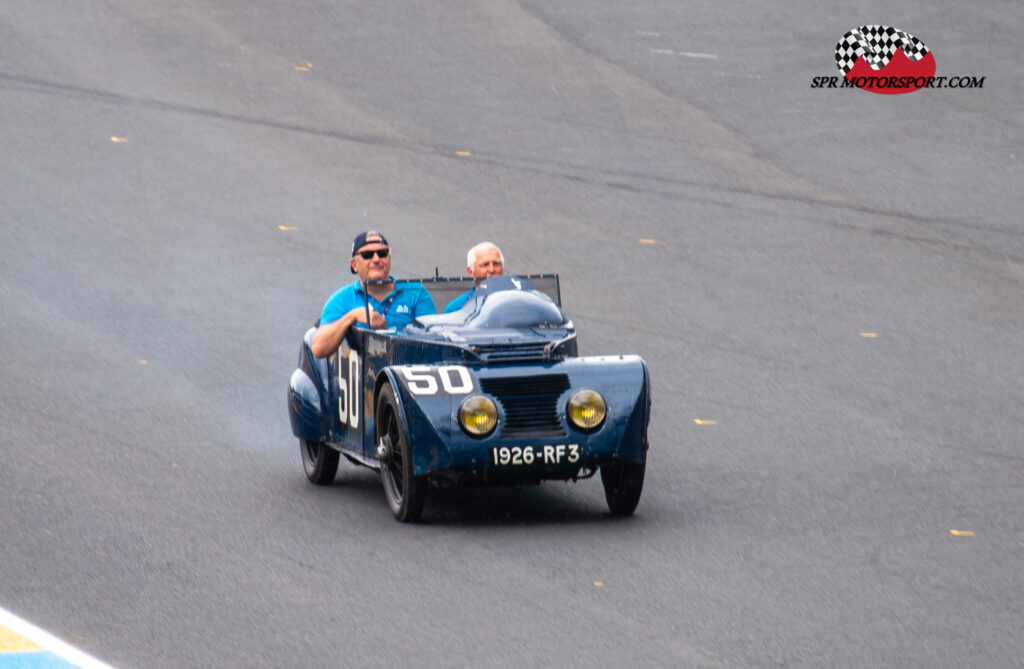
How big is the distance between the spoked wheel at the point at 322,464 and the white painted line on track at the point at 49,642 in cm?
311

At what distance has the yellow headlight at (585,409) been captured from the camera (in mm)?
8359

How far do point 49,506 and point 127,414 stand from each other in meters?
2.49

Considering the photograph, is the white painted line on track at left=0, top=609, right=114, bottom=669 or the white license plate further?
the white license plate

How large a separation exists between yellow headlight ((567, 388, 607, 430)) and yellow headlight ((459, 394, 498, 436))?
0.42m

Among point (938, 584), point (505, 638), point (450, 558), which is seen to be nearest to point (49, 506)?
point (450, 558)

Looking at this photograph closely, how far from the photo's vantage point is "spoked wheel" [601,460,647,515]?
28.2 ft

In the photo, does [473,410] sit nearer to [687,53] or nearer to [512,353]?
[512,353]

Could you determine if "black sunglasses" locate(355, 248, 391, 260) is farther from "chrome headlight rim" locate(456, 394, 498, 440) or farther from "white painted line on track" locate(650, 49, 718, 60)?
"white painted line on track" locate(650, 49, 718, 60)

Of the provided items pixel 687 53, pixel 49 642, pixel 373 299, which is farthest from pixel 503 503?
pixel 687 53

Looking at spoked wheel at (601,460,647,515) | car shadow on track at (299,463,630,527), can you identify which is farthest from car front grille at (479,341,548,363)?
car shadow on track at (299,463,630,527)

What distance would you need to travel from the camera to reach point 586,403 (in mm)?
8375

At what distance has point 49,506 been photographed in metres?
8.63

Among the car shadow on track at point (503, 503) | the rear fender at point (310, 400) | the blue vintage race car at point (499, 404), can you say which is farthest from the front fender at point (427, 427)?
the rear fender at point (310, 400)

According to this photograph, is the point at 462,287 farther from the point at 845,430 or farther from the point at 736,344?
the point at 736,344
